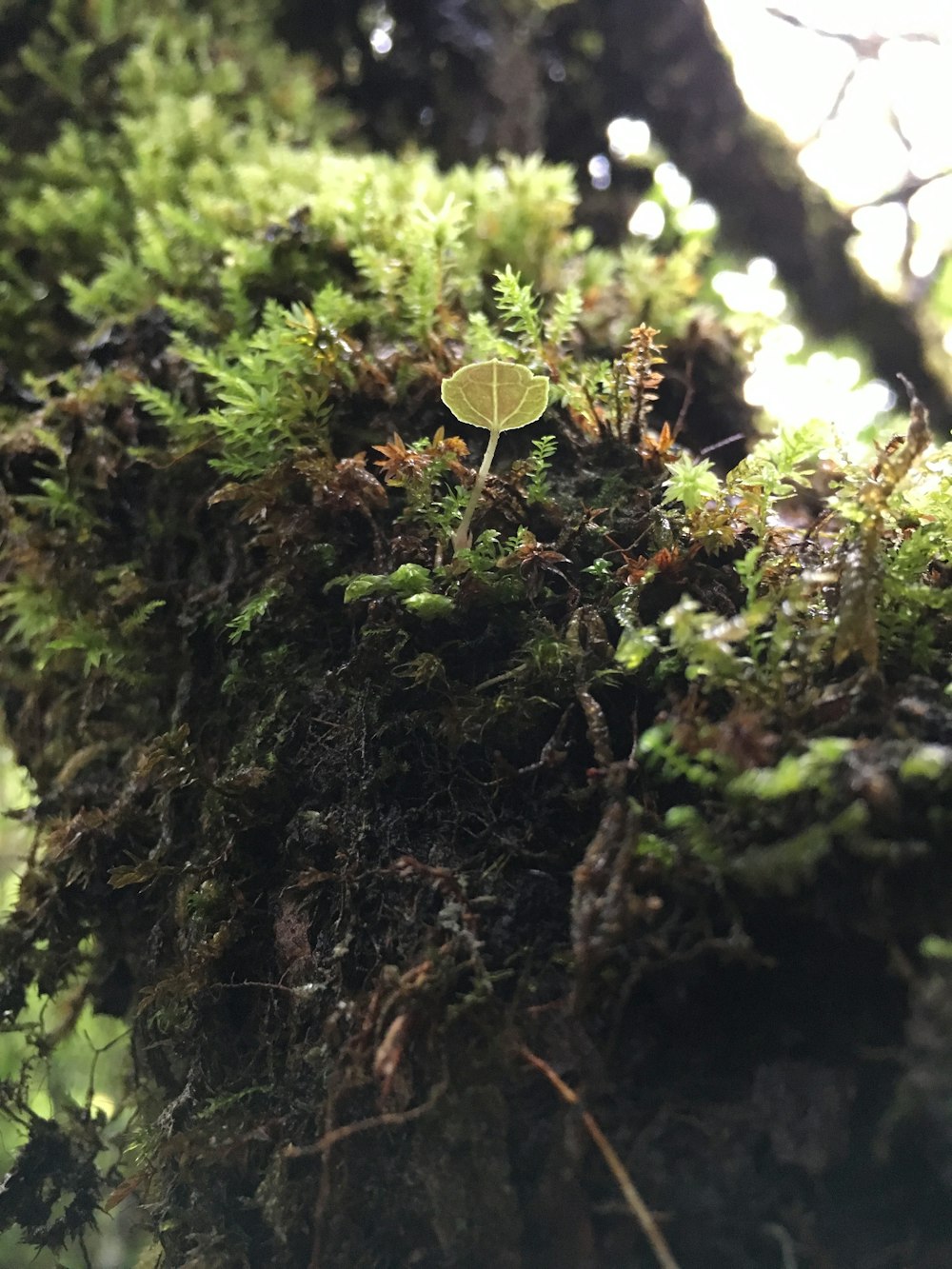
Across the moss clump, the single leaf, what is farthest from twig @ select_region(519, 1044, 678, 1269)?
the single leaf

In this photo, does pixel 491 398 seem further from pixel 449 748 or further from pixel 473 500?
pixel 449 748

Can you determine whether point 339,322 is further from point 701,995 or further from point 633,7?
point 633,7

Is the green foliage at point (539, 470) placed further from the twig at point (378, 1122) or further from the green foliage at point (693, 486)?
the twig at point (378, 1122)

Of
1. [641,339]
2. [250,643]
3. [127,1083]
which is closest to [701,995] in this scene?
[250,643]

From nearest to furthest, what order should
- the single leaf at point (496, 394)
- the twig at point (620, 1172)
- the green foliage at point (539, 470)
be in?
1. the twig at point (620, 1172)
2. the single leaf at point (496, 394)
3. the green foliage at point (539, 470)

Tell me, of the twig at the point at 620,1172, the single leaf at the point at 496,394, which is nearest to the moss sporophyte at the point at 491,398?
the single leaf at the point at 496,394

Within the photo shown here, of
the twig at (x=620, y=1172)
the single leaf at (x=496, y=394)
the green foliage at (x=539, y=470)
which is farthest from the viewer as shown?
the green foliage at (x=539, y=470)
